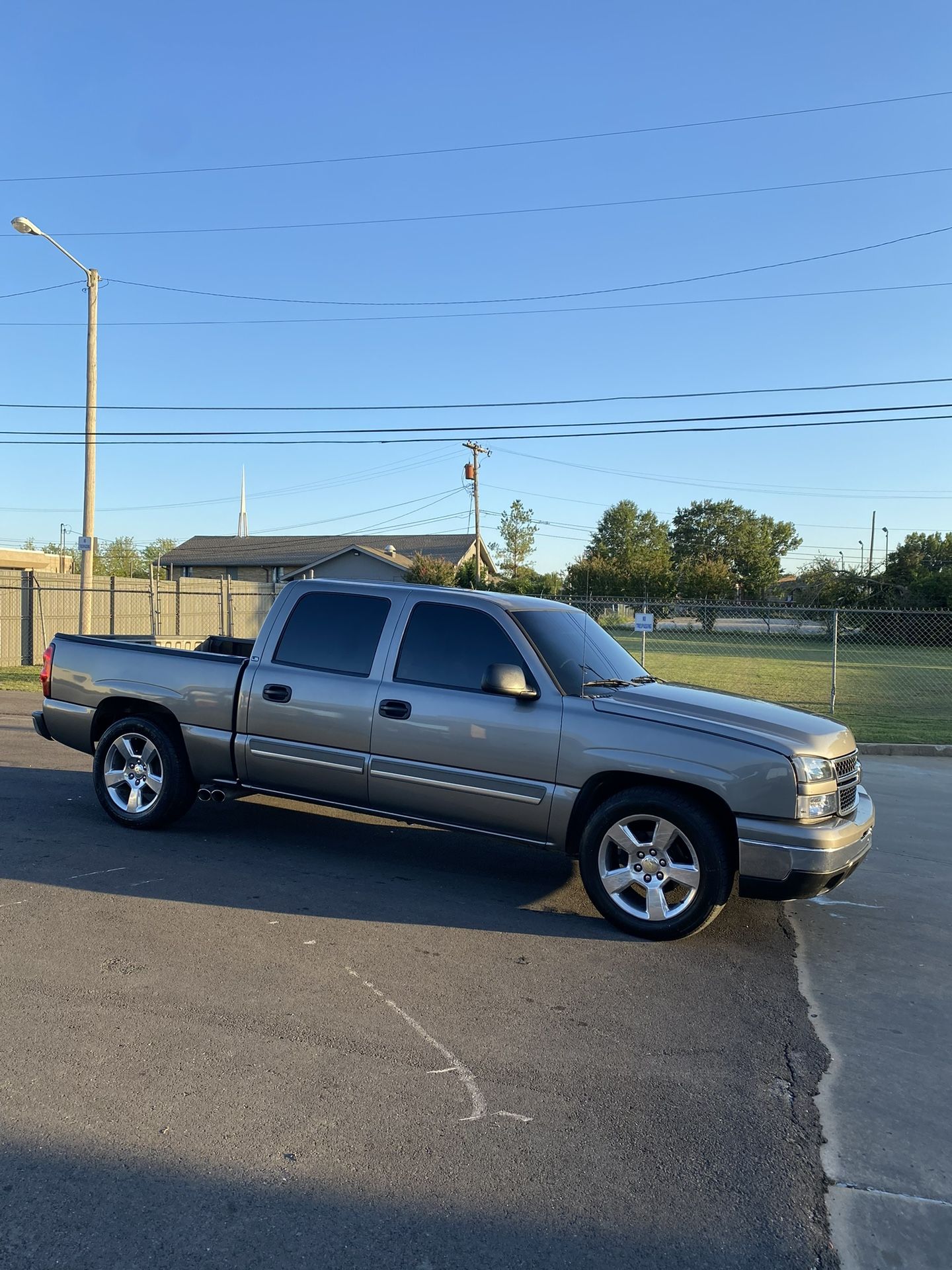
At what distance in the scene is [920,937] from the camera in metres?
5.43

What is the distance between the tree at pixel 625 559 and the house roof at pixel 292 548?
9219mm

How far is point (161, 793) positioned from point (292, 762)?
3.87ft

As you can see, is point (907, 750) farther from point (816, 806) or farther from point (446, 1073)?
point (446, 1073)

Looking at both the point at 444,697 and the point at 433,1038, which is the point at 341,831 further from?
the point at 433,1038

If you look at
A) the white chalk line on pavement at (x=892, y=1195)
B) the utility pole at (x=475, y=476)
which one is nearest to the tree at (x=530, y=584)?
the utility pole at (x=475, y=476)

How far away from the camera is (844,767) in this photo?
529cm

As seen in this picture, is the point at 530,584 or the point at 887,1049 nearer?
the point at 887,1049

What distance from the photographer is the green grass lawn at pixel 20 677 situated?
17875mm

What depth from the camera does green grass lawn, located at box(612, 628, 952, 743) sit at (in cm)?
1558

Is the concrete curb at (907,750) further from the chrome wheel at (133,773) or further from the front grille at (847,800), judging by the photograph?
the chrome wheel at (133,773)

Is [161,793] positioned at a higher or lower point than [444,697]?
lower

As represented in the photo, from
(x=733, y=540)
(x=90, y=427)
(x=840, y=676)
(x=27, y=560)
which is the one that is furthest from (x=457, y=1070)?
(x=733, y=540)

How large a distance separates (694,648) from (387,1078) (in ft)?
117

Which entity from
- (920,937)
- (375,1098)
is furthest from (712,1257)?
(920,937)
